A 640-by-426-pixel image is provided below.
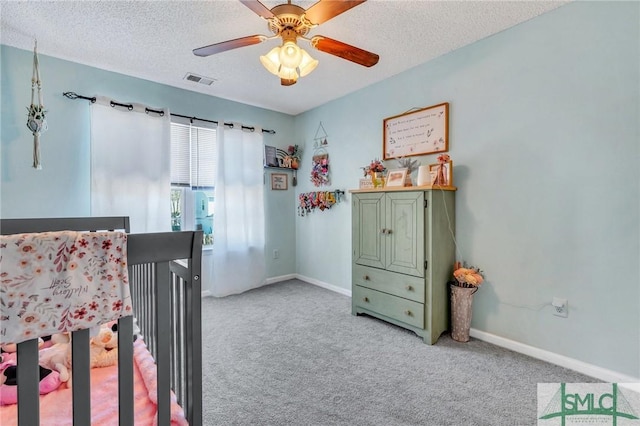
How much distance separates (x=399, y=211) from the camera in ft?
8.02

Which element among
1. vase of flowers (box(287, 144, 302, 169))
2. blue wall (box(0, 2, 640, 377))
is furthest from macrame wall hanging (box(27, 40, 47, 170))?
vase of flowers (box(287, 144, 302, 169))

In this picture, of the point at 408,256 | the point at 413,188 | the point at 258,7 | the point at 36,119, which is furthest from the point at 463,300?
the point at 36,119

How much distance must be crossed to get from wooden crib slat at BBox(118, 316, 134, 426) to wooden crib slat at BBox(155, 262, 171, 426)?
0.07m

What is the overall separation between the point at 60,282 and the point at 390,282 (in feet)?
7.30

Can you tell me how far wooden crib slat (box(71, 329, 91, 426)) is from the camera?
719 millimetres

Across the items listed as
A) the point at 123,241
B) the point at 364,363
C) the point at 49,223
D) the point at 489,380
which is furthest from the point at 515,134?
the point at 49,223

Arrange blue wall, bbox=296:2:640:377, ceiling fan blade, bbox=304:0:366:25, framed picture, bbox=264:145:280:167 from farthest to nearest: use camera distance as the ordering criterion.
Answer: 1. framed picture, bbox=264:145:280:167
2. blue wall, bbox=296:2:640:377
3. ceiling fan blade, bbox=304:0:366:25

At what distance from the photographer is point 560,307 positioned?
1971mm

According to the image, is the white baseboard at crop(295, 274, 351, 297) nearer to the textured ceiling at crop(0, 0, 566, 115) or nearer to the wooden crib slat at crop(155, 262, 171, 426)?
the textured ceiling at crop(0, 0, 566, 115)

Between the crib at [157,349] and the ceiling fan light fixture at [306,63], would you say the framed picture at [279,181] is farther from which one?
the crib at [157,349]

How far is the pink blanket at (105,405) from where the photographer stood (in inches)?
38.2

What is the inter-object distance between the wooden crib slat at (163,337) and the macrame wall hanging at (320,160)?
2931 mm

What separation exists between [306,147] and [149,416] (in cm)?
343


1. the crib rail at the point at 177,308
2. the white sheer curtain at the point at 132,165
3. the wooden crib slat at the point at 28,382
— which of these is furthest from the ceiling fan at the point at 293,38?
the wooden crib slat at the point at 28,382
